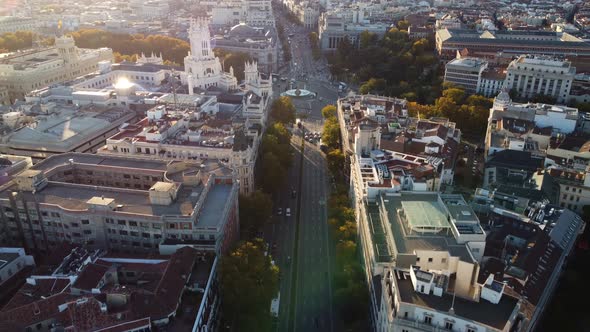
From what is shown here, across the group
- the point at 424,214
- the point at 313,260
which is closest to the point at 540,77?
the point at 424,214

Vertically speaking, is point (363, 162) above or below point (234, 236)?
above

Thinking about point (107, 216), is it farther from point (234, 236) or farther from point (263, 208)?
point (263, 208)

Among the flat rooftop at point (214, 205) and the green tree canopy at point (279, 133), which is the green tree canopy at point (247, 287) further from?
the green tree canopy at point (279, 133)

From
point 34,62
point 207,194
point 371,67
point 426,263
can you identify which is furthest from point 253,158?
point 371,67

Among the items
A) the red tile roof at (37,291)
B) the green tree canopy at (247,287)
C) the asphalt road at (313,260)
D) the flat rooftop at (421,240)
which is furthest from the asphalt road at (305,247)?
the red tile roof at (37,291)

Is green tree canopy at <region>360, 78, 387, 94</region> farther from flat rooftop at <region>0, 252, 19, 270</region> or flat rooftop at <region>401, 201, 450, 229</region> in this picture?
flat rooftop at <region>0, 252, 19, 270</region>

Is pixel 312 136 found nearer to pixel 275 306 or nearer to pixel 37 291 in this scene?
pixel 275 306

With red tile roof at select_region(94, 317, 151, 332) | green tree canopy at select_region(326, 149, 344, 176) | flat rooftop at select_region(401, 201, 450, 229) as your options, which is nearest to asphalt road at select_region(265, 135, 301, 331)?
green tree canopy at select_region(326, 149, 344, 176)

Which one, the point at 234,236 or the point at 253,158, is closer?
the point at 234,236
